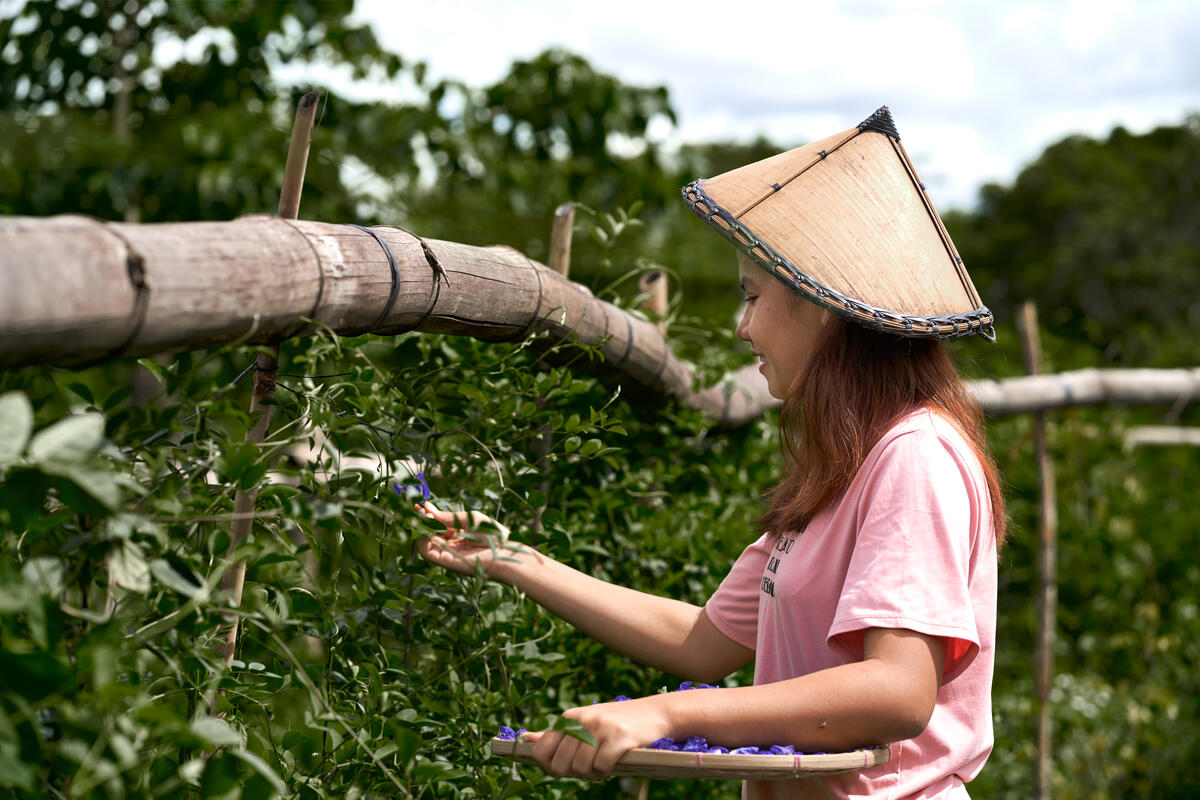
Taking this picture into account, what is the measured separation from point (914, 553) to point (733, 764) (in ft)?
1.10

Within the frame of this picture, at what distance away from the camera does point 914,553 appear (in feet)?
4.24

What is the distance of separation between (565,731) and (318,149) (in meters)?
3.76

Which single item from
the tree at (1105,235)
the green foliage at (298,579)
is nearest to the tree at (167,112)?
the green foliage at (298,579)

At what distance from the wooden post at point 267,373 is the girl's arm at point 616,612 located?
37 centimetres

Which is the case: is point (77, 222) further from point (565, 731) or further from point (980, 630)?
point (980, 630)

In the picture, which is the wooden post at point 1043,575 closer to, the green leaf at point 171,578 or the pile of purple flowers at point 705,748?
the pile of purple flowers at point 705,748

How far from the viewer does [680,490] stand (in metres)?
2.76

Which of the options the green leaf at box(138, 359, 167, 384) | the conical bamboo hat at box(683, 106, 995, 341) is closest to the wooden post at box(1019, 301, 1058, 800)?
the conical bamboo hat at box(683, 106, 995, 341)

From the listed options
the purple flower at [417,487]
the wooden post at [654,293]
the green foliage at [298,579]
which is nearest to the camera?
the green foliage at [298,579]

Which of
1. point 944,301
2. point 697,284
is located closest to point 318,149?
point 944,301

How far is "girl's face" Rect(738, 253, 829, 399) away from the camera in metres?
1.56

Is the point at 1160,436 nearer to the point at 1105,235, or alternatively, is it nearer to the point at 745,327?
the point at 745,327

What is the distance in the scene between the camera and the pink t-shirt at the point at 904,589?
1285mm

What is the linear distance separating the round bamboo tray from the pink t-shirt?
0.15 m
